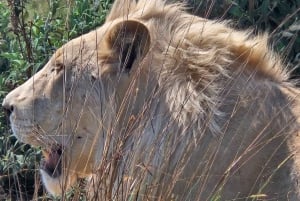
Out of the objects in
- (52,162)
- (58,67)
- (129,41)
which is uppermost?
(129,41)

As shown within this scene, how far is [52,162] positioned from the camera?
147 inches

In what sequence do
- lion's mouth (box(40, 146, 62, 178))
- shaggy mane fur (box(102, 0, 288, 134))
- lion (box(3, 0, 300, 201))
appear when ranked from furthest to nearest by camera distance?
lion's mouth (box(40, 146, 62, 178)) → shaggy mane fur (box(102, 0, 288, 134)) → lion (box(3, 0, 300, 201))

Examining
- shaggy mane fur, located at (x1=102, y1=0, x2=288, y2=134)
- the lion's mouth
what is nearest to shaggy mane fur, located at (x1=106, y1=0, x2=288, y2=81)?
shaggy mane fur, located at (x1=102, y1=0, x2=288, y2=134)

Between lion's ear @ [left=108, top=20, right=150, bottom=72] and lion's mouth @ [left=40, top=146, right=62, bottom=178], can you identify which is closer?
lion's ear @ [left=108, top=20, right=150, bottom=72]

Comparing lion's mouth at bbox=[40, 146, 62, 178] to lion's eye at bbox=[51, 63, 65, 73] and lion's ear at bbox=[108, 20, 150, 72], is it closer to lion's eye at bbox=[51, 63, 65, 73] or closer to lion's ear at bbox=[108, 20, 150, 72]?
lion's eye at bbox=[51, 63, 65, 73]

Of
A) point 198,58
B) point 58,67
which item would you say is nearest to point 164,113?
point 198,58

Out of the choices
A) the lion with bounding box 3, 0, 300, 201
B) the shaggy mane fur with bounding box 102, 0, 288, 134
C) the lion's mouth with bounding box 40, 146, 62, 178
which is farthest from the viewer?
the lion's mouth with bounding box 40, 146, 62, 178

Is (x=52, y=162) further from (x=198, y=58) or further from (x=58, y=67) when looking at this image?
(x=198, y=58)

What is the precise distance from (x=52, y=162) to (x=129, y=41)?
60 cm

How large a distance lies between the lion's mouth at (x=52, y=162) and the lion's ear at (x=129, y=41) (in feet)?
1.43

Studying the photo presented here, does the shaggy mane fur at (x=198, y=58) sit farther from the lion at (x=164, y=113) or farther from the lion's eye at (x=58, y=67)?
the lion's eye at (x=58, y=67)

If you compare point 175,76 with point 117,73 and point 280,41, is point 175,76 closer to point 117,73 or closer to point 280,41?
point 117,73

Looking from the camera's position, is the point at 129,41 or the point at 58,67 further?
the point at 58,67

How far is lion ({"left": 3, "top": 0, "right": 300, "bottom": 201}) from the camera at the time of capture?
328cm
